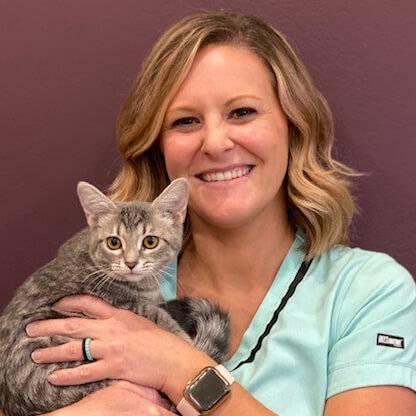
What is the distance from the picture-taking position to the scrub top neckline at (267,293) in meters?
1.45

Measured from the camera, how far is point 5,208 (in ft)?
6.36

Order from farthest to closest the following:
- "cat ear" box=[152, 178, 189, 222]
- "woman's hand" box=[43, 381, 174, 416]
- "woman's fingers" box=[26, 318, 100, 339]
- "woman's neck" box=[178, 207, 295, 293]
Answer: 1. "woman's neck" box=[178, 207, 295, 293]
2. "cat ear" box=[152, 178, 189, 222]
3. "woman's fingers" box=[26, 318, 100, 339]
4. "woman's hand" box=[43, 381, 174, 416]

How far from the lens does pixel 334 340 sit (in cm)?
138

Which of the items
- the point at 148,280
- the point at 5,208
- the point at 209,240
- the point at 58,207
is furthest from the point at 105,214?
the point at 5,208

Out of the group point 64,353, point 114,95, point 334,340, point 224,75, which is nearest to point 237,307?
point 334,340

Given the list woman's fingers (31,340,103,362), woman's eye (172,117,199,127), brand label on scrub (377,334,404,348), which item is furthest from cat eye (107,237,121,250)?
brand label on scrub (377,334,404,348)

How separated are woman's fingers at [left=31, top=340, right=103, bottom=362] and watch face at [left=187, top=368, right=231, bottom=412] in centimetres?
24

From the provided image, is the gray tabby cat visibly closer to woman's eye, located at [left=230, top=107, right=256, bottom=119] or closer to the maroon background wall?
woman's eye, located at [left=230, top=107, right=256, bottom=119]

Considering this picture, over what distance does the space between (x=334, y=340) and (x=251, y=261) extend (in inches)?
14.3

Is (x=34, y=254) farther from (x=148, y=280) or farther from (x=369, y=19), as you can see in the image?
(x=369, y=19)

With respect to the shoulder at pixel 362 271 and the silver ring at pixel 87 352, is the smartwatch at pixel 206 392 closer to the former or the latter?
the silver ring at pixel 87 352

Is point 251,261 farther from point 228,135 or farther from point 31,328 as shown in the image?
point 31,328

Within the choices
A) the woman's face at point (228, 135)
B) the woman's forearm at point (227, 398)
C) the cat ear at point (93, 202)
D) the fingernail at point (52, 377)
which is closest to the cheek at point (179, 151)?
the woman's face at point (228, 135)

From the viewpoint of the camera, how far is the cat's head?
139 centimetres
